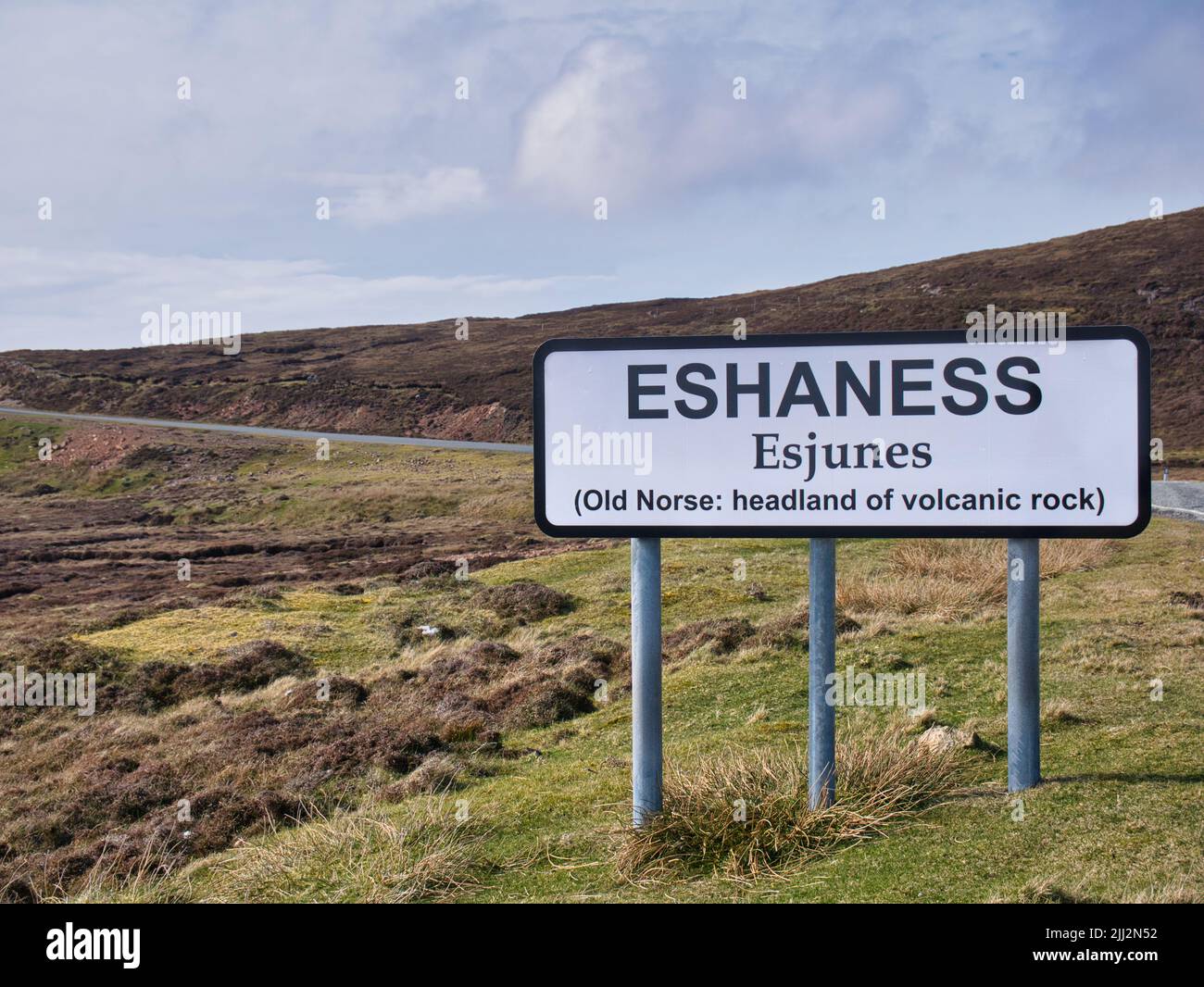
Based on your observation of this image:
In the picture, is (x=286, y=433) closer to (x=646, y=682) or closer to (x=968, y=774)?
(x=646, y=682)

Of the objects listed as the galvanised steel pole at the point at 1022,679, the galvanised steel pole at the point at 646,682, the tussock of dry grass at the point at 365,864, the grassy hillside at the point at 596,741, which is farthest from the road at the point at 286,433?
the tussock of dry grass at the point at 365,864

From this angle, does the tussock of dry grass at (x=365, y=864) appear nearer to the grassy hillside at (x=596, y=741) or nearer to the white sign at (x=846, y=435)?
the grassy hillside at (x=596, y=741)

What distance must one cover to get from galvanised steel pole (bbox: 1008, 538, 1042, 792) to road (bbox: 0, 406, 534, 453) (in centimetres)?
4900

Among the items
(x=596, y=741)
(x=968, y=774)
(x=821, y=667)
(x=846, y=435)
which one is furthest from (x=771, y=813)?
(x=596, y=741)

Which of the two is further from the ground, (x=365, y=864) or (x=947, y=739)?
(x=947, y=739)

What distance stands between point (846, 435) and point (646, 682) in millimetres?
1604

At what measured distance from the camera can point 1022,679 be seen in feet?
16.3

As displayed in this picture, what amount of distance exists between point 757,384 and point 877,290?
86582mm

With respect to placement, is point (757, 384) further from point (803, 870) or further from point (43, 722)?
point (43, 722)

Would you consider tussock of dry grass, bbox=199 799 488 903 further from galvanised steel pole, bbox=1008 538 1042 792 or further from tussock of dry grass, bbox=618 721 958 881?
galvanised steel pole, bbox=1008 538 1042 792

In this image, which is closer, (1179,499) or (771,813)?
(771,813)

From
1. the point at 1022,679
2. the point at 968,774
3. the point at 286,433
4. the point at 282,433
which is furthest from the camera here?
the point at 286,433

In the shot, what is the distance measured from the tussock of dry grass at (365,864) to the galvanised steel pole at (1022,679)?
2.84m

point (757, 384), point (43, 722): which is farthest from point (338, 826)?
point (43, 722)
